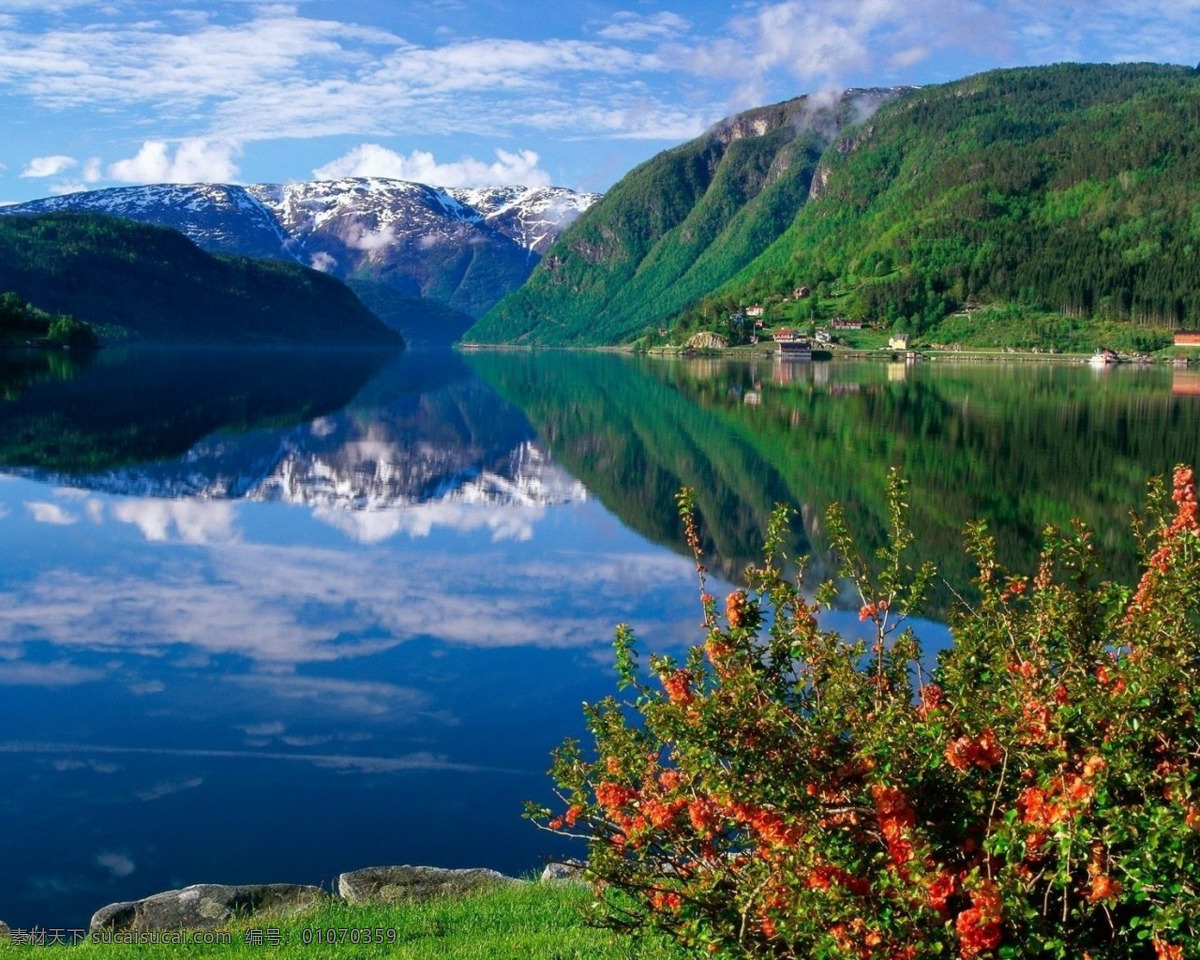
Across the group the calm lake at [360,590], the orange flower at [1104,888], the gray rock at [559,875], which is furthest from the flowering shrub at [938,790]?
the calm lake at [360,590]

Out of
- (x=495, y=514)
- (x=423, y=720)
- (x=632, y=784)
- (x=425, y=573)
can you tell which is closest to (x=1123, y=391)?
(x=495, y=514)

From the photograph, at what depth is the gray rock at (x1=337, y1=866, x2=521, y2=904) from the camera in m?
11.8

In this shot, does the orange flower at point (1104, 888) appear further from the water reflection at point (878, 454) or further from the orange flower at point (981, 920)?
the water reflection at point (878, 454)

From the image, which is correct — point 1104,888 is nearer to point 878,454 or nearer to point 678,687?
point 678,687

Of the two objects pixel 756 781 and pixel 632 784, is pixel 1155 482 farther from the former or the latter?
pixel 632 784

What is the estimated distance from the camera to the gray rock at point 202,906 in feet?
36.6

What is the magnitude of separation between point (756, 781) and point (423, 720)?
11583 millimetres

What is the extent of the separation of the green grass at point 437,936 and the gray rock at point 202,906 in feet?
1.15

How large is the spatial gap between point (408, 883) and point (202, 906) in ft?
6.60

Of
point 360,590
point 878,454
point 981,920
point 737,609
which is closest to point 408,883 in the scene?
point 737,609

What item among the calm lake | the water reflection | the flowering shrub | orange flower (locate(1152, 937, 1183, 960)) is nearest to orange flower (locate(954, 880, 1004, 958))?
the flowering shrub

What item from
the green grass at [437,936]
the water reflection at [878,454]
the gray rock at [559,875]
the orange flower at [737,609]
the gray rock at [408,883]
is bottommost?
the gray rock at [559,875]

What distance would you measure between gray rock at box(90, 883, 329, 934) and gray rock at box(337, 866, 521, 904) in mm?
326

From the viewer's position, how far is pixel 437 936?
10.5m
